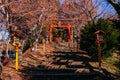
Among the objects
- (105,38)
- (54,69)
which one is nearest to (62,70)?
(54,69)

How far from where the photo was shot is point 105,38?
20.0 meters

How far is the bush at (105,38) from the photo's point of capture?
1984 centimetres

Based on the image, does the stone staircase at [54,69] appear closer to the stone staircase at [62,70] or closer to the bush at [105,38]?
the stone staircase at [62,70]

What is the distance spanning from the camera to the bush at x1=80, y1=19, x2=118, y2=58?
65.1ft

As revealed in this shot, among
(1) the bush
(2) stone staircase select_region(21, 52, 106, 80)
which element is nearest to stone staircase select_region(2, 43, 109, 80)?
(2) stone staircase select_region(21, 52, 106, 80)

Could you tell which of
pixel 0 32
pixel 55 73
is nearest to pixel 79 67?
pixel 55 73

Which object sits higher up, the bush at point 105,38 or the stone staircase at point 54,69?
the bush at point 105,38

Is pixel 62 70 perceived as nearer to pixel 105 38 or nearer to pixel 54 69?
pixel 54 69

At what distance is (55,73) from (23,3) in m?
4.71

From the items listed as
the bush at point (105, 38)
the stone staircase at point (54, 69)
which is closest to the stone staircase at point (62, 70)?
the stone staircase at point (54, 69)

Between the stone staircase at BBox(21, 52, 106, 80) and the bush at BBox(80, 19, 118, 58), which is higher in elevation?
the bush at BBox(80, 19, 118, 58)

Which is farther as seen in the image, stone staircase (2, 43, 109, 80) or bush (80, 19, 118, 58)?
bush (80, 19, 118, 58)

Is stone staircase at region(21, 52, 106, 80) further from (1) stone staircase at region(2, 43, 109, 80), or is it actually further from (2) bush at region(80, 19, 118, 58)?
(2) bush at region(80, 19, 118, 58)

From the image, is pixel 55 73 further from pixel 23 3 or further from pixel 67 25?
pixel 67 25
